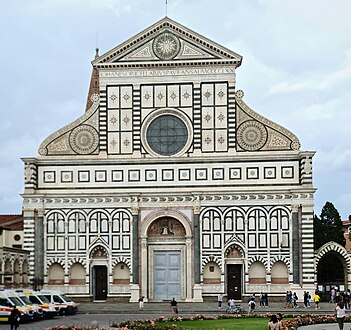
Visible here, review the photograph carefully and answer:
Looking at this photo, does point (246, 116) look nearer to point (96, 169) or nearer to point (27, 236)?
point (96, 169)

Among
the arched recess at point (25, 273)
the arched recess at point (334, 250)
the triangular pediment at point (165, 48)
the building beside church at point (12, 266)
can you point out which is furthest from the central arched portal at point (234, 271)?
the arched recess at point (25, 273)

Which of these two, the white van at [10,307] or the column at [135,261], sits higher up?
the column at [135,261]

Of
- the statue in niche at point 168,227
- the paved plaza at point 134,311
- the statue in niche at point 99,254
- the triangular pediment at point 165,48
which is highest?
the triangular pediment at point 165,48

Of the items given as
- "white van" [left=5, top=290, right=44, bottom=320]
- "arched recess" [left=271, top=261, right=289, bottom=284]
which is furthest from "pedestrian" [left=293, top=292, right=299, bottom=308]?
"white van" [left=5, top=290, right=44, bottom=320]

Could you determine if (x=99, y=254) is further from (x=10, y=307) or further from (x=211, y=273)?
(x=10, y=307)

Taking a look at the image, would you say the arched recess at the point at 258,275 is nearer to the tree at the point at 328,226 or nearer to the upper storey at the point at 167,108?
the upper storey at the point at 167,108

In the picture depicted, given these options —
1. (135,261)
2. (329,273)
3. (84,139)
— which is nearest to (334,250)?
(135,261)

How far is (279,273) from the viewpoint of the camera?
5247 cm

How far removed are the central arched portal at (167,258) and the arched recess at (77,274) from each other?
3.72m

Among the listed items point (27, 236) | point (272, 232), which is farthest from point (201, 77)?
point (27, 236)

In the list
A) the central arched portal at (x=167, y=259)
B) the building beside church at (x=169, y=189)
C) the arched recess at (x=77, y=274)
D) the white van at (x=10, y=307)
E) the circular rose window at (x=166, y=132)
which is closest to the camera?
the white van at (x=10, y=307)

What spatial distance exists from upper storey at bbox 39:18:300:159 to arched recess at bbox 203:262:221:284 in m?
6.72

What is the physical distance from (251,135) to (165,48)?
297 inches

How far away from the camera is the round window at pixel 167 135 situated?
53.8 meters
